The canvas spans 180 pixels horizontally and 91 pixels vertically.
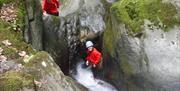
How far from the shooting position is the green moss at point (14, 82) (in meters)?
Answer: 8.41

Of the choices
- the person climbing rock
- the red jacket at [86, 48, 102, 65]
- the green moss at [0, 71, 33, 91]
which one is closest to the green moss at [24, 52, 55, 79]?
the green moss at [0, 71, 33, 91]

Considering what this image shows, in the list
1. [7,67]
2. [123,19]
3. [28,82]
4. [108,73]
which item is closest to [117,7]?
[123,19]

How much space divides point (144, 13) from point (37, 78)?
225 inches

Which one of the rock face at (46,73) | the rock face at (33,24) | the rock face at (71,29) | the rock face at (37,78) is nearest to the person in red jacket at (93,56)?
the rock face at (71,29)

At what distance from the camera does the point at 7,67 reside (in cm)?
1009

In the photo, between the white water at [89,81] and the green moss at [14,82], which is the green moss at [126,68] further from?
the green moss at [14,82]

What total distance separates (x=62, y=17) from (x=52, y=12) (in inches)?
18.5

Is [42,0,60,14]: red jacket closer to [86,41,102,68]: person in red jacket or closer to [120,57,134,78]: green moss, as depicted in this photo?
[86,41,102,68]: person in red jacket

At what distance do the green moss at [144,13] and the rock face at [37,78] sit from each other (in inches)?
157

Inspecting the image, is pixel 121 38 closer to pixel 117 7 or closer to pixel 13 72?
pixel 117 7

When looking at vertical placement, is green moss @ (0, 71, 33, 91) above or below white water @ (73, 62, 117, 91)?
above

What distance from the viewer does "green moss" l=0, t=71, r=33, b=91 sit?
8.41 m

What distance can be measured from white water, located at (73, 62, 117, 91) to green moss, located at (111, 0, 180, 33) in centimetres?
252

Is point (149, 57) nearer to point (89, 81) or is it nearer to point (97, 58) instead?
point (97, 58)
